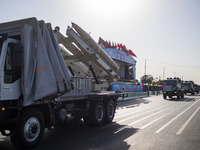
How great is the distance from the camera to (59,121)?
21.3 ft

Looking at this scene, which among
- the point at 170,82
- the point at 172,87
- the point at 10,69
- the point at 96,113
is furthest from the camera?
the point at 170,82

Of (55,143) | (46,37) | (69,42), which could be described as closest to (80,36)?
(69,42)

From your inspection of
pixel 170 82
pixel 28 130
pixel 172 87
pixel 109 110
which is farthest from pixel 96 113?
pixel 170 82

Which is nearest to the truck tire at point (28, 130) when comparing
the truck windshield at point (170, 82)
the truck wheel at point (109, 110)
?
the truck wheel at point (109, 110)

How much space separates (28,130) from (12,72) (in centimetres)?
155

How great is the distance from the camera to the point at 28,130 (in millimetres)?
5273

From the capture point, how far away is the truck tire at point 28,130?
508 centimetres

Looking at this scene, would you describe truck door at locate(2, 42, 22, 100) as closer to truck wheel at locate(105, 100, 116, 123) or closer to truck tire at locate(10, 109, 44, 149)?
truck tire at locate(10, 109, 44, 149)

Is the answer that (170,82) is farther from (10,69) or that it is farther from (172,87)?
(10,69)

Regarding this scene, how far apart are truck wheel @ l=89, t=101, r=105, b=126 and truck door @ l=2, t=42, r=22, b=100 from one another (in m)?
3.75

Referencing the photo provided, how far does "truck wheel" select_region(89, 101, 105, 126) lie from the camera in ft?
27.6

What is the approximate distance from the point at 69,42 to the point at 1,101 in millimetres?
5811

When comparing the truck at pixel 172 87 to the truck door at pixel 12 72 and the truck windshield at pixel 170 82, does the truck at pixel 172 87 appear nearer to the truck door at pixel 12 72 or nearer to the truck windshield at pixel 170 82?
the truck windshield at pixel 170 82

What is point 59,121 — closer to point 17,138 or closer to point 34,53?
point 17,138
